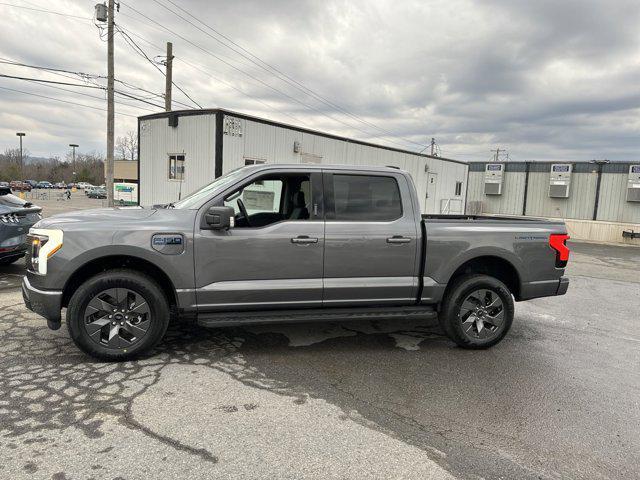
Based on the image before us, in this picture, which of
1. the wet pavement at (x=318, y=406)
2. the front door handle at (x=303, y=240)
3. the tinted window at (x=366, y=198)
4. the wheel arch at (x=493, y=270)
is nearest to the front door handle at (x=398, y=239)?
the tinted window at (x=366, y=198)

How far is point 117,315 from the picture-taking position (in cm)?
402

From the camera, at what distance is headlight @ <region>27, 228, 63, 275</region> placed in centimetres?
388

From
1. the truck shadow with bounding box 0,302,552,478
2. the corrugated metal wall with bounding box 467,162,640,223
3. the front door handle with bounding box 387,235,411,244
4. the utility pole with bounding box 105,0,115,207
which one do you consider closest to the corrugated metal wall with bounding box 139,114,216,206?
the utility pole with bounding box 105,0,115,207

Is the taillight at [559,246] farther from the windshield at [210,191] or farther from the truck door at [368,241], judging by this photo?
the windshield at [210,191]

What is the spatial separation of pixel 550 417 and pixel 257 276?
2705mm

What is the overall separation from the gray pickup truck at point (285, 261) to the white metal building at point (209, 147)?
7.25 meters

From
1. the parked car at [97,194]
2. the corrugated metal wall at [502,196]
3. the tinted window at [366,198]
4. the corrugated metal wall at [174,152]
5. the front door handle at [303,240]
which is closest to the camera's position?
the front door handle at [303,240]

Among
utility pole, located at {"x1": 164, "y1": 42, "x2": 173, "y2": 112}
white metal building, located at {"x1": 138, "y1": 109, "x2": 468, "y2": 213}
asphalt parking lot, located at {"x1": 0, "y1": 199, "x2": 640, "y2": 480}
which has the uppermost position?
utility pole, located at {"x1": 164, "y1": 42, "x2": 173, "y2": 112}

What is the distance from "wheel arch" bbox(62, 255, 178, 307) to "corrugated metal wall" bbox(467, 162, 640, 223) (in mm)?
25017

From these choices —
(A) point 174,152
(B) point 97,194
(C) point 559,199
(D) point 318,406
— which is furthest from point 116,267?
(B) point 97,194

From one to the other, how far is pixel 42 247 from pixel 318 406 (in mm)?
2753

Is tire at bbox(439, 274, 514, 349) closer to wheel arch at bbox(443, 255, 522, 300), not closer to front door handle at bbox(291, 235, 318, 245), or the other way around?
wheel arch at bbox(443, 255, 522, 300)

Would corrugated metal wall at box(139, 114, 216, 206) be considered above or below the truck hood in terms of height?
above

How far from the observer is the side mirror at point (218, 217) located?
4004 millimetres
